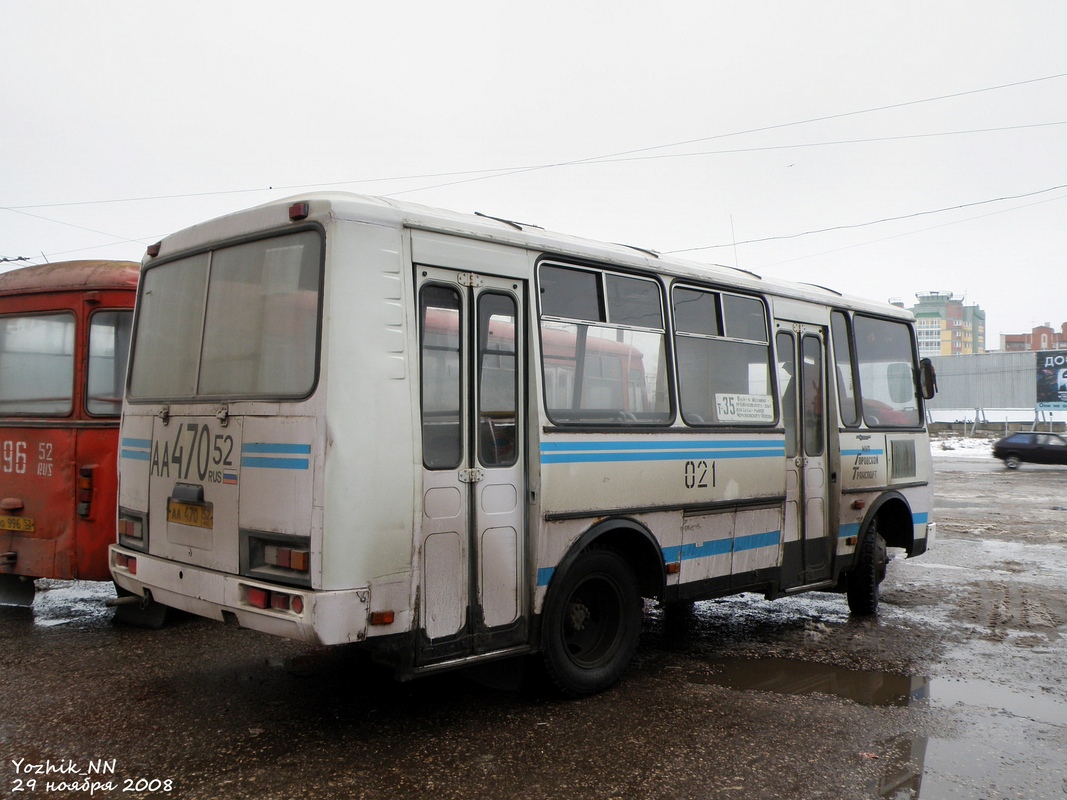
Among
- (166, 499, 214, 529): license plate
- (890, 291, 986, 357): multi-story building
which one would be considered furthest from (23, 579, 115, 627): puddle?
(890, 291, 986, 357): multi-story building

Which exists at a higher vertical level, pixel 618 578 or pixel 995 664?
pixel 618 578

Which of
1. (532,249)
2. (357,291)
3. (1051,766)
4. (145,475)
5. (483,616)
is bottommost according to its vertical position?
(1051,766)

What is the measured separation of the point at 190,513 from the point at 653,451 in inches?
116

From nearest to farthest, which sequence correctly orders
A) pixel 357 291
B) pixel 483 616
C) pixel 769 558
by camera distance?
pixel 357 291 < pixel 483 616 < pixel 769 558

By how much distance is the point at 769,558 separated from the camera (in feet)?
24.0

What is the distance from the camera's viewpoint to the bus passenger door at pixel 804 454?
7.61m

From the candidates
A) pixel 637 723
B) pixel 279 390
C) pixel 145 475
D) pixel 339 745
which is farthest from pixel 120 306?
pixel 637 723

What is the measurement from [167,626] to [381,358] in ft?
13.9

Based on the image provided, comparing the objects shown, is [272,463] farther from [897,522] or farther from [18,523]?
[897,522]

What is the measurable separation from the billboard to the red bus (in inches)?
1737

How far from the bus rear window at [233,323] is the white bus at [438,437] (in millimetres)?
17

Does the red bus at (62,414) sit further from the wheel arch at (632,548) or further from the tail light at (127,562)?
the wheel arch at (632,548)

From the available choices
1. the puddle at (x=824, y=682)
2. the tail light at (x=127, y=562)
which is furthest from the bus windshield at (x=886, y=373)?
the tail light at (x=127, y=562)

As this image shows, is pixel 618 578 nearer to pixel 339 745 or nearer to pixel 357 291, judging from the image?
pixel 339 745
